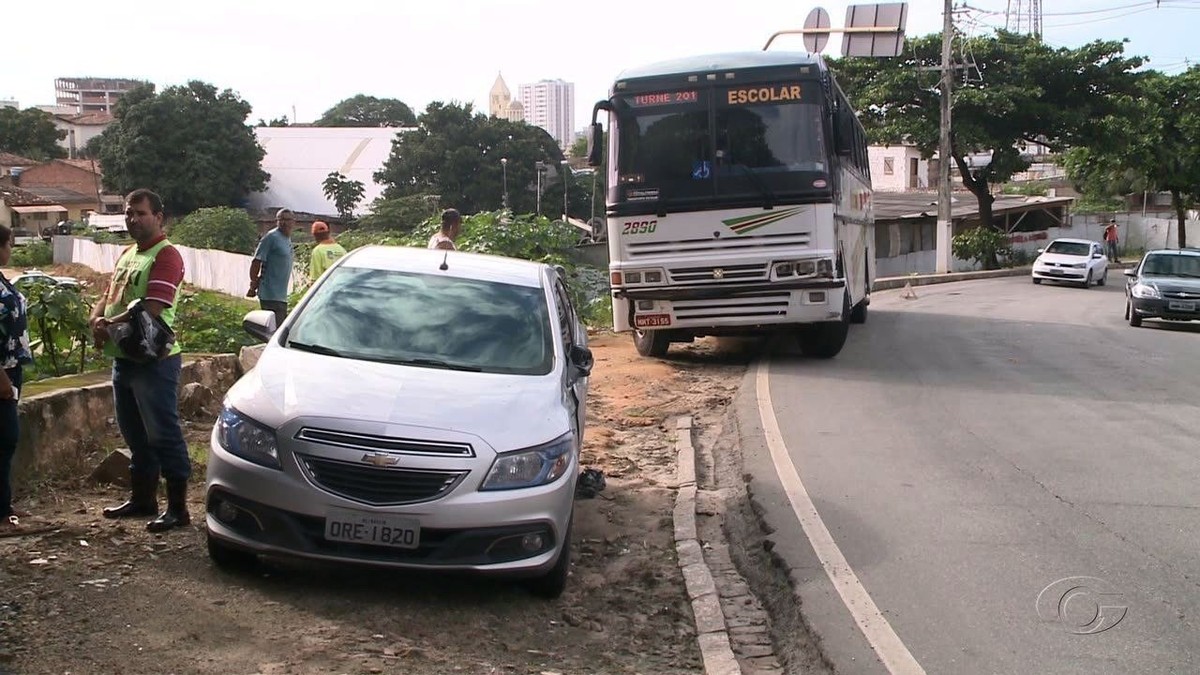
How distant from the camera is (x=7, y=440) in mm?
6027

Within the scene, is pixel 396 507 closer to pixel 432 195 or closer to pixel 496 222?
pixel 496 222

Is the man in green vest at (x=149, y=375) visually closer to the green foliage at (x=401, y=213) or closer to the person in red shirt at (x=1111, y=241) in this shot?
the green foliage at (x=401, y=213)

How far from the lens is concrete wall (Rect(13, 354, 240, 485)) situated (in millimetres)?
7055

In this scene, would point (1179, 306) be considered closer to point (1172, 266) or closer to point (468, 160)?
point (1172, 266)

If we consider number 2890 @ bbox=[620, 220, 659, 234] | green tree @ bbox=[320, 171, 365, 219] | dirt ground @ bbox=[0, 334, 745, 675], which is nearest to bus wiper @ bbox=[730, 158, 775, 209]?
number 2890 @ bbox=[620, 220, 659, 234]

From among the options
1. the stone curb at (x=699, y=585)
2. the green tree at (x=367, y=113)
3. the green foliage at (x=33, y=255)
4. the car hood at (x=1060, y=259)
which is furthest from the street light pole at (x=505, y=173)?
the green tree at (x=367, y=113)

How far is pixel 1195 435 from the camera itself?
1016 centimetres

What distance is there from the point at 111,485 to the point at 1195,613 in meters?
6.15

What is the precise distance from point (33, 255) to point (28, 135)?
41.1 meters

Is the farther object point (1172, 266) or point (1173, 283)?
point (1172, 266)

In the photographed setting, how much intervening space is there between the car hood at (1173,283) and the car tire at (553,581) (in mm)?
18993

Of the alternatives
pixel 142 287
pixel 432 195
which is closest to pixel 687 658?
pixel 142 287

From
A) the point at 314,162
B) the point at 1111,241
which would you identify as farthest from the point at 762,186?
the point at 314,162

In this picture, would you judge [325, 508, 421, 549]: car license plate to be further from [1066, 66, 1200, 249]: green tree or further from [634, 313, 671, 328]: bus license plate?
[1066, 66, 1200, 249]: green tree
